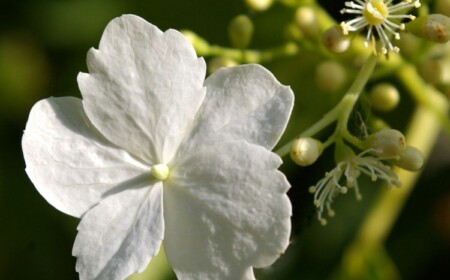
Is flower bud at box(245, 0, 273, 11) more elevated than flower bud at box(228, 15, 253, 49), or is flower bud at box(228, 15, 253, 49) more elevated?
flower bud at box(245, 0, 273, 11)

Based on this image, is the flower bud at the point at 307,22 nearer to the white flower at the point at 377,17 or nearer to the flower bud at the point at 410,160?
the white flower at the point at 377,17

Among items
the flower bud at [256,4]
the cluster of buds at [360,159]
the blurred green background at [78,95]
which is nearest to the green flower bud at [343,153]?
the cluster of buds at [360,159]

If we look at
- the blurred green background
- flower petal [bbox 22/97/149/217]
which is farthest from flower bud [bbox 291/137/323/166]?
the blurred green background

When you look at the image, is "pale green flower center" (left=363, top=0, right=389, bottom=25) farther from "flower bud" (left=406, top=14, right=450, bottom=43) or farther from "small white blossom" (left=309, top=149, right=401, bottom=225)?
"small white blossom" (left=309, top=149, right=401, bottom=225)

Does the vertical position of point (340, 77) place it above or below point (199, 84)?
below

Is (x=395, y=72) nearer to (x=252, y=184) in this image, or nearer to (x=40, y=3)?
(x=252, y=184)

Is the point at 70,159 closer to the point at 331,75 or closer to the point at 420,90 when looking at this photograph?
the point at 331,75

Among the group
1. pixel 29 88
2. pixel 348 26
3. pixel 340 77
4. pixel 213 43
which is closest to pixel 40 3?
pixel 29 88
